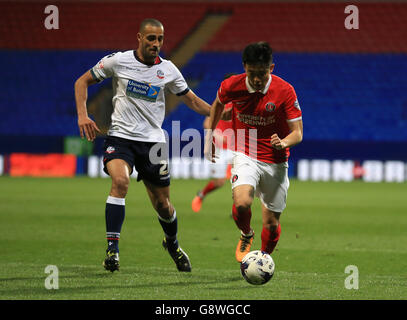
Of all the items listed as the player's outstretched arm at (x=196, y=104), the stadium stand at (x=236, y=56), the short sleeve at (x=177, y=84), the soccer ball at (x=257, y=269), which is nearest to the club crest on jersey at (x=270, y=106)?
the player's outstretched arm at (x=196, y=104)

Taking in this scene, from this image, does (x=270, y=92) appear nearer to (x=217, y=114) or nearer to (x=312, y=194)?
(x=217, y=114)

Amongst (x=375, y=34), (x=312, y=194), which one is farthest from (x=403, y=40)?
(x=312, y=194)

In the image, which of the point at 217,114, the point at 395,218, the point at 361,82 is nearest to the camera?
the point at 217,114

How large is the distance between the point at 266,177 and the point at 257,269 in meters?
0.97

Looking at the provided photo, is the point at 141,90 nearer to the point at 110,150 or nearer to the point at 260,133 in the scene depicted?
the point at 110,150

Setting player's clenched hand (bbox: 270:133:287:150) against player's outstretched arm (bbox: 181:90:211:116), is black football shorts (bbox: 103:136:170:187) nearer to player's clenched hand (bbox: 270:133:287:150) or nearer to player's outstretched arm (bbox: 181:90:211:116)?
player's outstretched arm (bbox: 181:90:211:116)

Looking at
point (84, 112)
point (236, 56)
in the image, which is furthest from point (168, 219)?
point (236, 56)

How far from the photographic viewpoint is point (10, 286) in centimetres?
503

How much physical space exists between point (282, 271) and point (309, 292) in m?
1.21

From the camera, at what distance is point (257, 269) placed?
5129 millimetres

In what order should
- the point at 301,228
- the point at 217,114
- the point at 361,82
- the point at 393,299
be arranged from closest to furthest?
the point at 393,299, the point at 217,114, the point at 301,228, the point at 361,82

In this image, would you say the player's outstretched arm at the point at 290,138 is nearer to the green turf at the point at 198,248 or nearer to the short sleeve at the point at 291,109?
the short sleeve at the point at 291,109

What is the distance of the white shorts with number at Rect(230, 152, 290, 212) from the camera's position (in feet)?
18.9

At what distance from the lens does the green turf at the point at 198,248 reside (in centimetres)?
504
